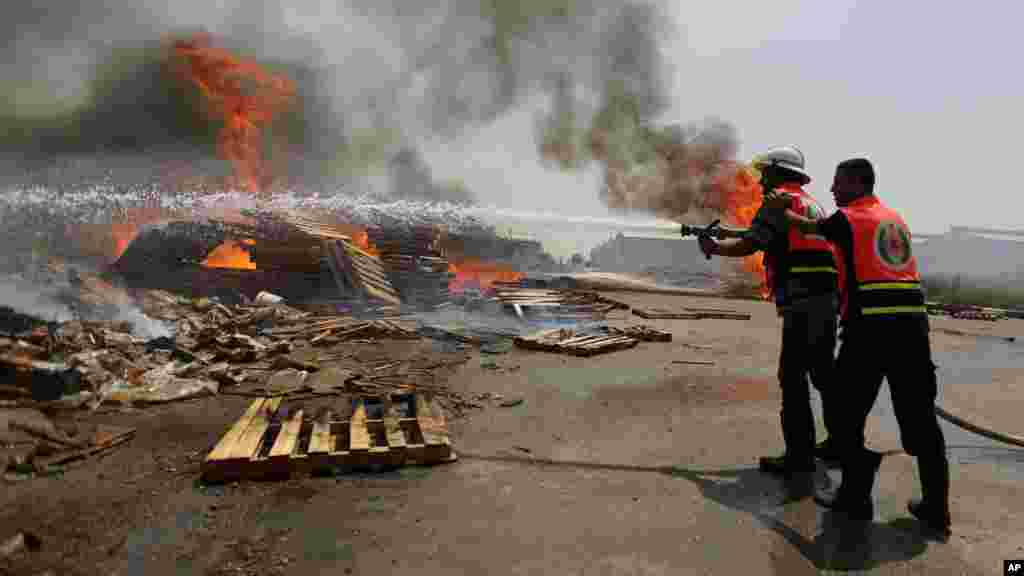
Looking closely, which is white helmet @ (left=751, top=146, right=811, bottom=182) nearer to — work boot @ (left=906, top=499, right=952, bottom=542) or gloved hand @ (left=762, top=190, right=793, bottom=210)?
gloved hand @ (left=762, top=190, right=793, bottom=210)

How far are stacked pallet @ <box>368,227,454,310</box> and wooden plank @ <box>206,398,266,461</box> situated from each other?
9704 millimetres

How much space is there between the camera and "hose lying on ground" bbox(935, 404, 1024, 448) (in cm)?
420

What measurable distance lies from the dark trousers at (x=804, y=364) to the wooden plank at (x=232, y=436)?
13.0 ft

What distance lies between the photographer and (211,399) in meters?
5.73

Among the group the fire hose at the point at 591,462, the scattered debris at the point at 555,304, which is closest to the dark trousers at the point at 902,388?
the fire hose at the point at 591,462

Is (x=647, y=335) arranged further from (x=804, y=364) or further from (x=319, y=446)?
(x=319, y=446)

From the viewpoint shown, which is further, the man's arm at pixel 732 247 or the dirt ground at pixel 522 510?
the man's arm at pixel 732 247

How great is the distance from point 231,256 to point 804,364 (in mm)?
14247

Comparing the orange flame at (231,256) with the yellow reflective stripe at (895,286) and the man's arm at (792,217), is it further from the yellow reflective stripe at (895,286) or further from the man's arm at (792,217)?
the yellow reflective stripe at (895,286)

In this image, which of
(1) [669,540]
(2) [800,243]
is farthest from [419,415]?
(2) [800,243]

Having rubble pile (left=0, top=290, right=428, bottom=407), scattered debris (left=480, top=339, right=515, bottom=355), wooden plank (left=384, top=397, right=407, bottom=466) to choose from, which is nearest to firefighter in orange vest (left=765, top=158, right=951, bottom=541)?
wooden plank (left=384, top=397, right=407, bottom=466)

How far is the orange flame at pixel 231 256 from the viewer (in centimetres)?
1387

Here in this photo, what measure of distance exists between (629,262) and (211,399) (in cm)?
4124

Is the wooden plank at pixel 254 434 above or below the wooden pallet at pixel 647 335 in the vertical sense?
above
